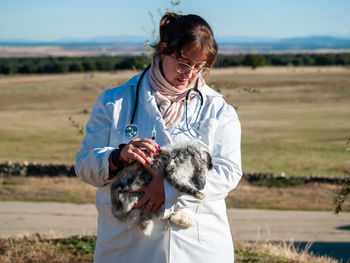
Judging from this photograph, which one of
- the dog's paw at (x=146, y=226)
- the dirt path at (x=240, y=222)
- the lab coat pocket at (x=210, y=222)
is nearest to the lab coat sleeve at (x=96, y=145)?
the dog's paw at (x=146, y=226)

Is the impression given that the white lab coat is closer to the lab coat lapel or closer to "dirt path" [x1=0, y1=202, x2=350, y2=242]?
the lab coat lapel

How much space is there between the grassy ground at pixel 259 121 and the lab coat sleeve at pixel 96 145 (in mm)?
3158

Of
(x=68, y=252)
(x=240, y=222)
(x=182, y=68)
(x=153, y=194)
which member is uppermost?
(x=182, y=68)

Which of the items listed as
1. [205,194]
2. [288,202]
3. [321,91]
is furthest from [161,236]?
[321,91]

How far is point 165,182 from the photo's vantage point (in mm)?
2449

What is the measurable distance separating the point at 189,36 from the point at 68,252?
4.38 m

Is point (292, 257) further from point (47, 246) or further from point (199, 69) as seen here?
point (199, 69)

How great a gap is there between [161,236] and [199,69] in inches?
35.6

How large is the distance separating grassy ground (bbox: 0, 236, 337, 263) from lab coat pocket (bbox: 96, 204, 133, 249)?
3.41m

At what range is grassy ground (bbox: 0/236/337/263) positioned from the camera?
19.1 feet

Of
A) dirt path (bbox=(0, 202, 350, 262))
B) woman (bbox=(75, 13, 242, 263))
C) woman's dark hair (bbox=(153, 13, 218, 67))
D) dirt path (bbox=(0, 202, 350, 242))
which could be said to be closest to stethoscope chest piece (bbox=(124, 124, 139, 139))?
woman (bbox=(75, 13, 242, 263))

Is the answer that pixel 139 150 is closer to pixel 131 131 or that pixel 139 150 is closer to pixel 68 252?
pixel 131 131

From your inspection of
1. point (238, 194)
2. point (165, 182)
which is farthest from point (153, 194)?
point (238, 194)

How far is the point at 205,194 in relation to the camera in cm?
245
